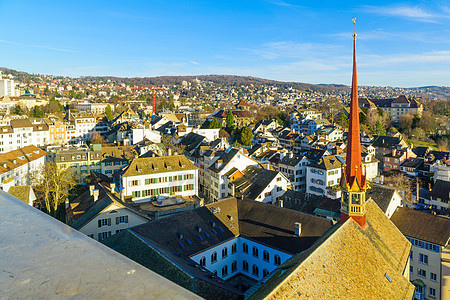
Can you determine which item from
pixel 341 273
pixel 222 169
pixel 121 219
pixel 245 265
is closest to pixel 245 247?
pixel 245 265

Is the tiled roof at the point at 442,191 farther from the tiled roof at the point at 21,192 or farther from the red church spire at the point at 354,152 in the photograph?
the tiled roof at the point at 21,192

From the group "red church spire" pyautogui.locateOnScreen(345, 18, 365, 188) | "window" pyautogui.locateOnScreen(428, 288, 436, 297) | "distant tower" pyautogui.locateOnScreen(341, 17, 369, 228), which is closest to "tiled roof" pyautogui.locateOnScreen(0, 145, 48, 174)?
"distant tower" pyautogui.locateOnScreen(341, 17, 369, 228)

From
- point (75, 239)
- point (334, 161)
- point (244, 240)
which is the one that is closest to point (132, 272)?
point (75, 239)

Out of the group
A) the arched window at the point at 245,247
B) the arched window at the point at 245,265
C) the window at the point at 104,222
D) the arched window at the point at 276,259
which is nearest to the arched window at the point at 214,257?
the arched window at the point at 245,247

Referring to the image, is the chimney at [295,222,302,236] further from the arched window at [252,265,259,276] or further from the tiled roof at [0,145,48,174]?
the tiled roof at [0,145,48,174]

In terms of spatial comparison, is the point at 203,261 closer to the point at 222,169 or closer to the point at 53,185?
the point at 222,169

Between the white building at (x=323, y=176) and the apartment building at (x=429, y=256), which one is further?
the white building at (x=323, y=176)

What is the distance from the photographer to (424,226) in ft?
94.7

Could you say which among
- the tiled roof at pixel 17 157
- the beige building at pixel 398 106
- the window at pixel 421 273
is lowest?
the window at pixel 421 273

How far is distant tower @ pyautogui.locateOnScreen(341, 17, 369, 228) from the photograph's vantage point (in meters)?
19.2

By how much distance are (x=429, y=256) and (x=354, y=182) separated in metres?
14.7

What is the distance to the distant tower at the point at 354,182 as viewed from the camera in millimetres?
19250

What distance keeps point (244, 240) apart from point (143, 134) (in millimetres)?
49848

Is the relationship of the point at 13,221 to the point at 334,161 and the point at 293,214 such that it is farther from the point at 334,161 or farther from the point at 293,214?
the point at 334,161
